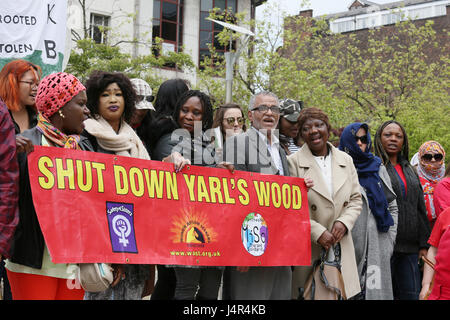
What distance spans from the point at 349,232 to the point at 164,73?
83.3ft

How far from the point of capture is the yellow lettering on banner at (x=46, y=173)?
3.65 meters

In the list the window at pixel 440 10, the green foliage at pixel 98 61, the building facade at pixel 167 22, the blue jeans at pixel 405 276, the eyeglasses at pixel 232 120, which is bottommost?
the blue jeans at pixel 405 276

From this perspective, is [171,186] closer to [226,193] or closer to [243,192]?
[226,193]

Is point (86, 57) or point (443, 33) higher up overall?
point (443, 33)

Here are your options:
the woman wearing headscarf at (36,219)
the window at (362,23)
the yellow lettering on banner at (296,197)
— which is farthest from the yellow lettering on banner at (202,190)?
the window at (362,23)

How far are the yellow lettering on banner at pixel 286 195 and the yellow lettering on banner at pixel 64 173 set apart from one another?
1.99m

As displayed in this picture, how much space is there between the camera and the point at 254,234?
4.87 m

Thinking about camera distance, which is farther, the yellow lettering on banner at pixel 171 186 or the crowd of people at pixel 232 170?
the yellow lettering on banner at pixel 171 186

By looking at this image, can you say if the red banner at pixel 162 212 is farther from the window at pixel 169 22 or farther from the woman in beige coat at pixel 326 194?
the window at pixel 169 22

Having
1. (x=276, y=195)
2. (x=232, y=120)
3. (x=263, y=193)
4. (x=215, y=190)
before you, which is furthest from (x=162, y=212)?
(x=232, y=120)
